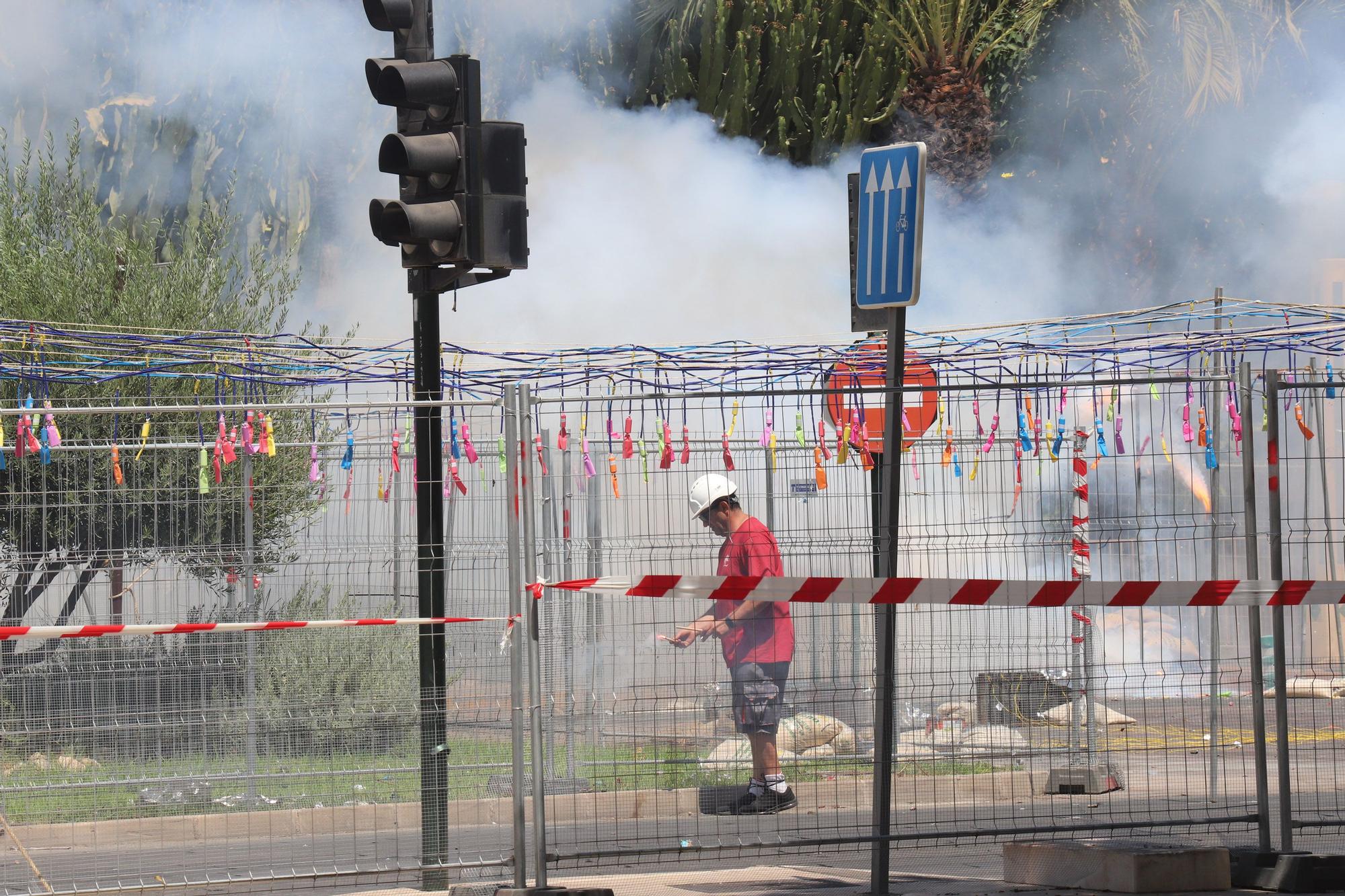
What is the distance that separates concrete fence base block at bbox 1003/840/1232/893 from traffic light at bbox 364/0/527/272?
3.54m

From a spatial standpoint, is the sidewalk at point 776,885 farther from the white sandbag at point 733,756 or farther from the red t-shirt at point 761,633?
the red t-shirt at point 761,633

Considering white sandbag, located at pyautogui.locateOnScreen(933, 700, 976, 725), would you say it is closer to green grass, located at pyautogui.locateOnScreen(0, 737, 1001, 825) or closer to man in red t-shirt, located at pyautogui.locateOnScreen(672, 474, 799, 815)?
green grass, located at pyautogui.locateOnScreen(0, 737, 1001, 825)

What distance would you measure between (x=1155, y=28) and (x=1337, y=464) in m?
19.9

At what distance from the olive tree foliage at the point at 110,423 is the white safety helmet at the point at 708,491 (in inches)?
74.6

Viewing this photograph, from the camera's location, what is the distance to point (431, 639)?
22.4 ft

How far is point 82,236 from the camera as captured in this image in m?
15.4

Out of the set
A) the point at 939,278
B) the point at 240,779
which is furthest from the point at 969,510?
the point at 939,278

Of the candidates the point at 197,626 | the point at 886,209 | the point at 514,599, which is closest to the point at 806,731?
the point at 514,599

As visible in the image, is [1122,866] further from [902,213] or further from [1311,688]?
[902,213]

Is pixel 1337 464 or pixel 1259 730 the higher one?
pixel 1337 464

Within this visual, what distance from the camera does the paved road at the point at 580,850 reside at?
21.9 feet

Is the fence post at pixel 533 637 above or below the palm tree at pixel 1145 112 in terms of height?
below

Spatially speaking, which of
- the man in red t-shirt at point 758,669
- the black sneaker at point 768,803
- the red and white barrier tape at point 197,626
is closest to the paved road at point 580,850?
the black sneaker at point 768,803

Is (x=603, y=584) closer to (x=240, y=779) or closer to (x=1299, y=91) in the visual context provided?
(x=240, y=779)
